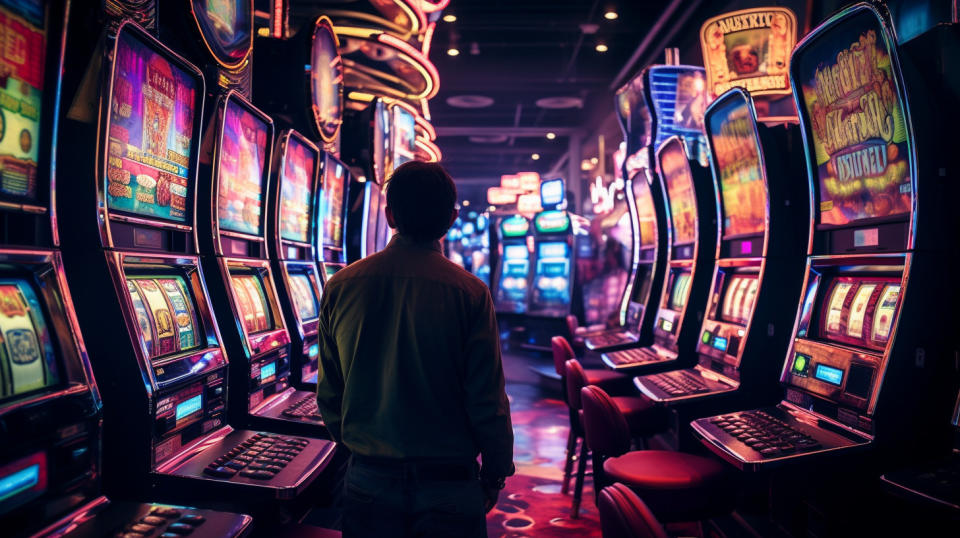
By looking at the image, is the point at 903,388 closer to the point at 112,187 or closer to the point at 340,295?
the point at 340,295

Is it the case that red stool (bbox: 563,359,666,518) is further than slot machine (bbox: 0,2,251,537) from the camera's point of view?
Yes

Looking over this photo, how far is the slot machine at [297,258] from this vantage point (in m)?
2.73

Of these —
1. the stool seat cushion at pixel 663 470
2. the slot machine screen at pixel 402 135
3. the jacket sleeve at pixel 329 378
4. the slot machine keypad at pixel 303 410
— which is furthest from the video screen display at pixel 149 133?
the slot machine screen at pixel 402 135

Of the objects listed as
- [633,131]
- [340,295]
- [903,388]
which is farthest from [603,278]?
[340,295]

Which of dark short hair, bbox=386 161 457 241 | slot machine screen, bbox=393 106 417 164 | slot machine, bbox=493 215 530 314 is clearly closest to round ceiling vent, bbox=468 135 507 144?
slot machine, bbox=493 215 530 314

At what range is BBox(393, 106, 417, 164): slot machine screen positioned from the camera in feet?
18.1

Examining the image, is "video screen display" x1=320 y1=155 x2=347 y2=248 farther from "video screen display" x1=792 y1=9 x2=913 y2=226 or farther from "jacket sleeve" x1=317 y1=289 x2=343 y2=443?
"video screen display" x1=792 y1=9 x2=913 y2=226

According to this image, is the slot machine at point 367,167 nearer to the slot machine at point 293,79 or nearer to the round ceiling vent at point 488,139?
the slot machine at point 293,79

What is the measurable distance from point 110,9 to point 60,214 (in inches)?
23.5

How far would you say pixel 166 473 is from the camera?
5.04 feet

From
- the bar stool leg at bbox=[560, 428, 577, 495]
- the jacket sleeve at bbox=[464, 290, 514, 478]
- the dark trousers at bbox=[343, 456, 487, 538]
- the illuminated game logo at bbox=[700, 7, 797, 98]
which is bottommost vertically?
the bar stool leg at bbox=[560, 428, 577, 495]

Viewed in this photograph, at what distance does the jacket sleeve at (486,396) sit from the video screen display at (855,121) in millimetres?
1381

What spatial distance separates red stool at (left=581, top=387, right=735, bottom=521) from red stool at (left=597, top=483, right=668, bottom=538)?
121 cm

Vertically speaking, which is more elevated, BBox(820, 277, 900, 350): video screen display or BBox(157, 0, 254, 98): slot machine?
BBox(157, 0, 254, 98): slot machine
